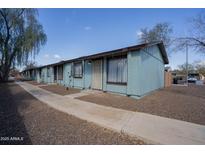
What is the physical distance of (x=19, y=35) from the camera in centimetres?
2125

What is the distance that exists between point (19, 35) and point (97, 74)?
16.8 metres

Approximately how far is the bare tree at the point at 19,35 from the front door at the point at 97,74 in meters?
14.5

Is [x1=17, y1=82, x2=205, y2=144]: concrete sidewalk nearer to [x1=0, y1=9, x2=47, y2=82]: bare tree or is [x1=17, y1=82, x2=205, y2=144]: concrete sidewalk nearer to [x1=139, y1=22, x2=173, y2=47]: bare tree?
[x1=0, y1=9, x2=47, y2=82]: bare tree

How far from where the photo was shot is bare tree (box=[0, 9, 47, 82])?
65.1 ft

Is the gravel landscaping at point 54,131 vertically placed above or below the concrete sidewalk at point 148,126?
below

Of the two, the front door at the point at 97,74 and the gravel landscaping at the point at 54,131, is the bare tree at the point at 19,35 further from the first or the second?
the gravel landscaping at the point at 54,131

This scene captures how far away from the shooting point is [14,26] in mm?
20453

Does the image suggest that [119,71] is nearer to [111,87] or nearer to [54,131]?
[111,87]

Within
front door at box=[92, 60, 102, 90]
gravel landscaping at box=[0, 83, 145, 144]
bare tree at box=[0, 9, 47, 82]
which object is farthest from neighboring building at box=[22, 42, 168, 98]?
bare tree at box=[0, 9, 47, 82]

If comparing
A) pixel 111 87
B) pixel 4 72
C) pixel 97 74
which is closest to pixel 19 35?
pixel 4 72

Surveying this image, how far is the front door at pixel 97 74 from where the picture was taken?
10352mm

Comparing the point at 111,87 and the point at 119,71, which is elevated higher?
the point at 119,71

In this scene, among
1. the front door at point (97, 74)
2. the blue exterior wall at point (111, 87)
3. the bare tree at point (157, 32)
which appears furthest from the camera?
the bare tree at point (157, 32)

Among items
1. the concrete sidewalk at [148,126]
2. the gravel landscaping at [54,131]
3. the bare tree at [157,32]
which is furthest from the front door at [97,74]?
the bare tree at [157,32]
